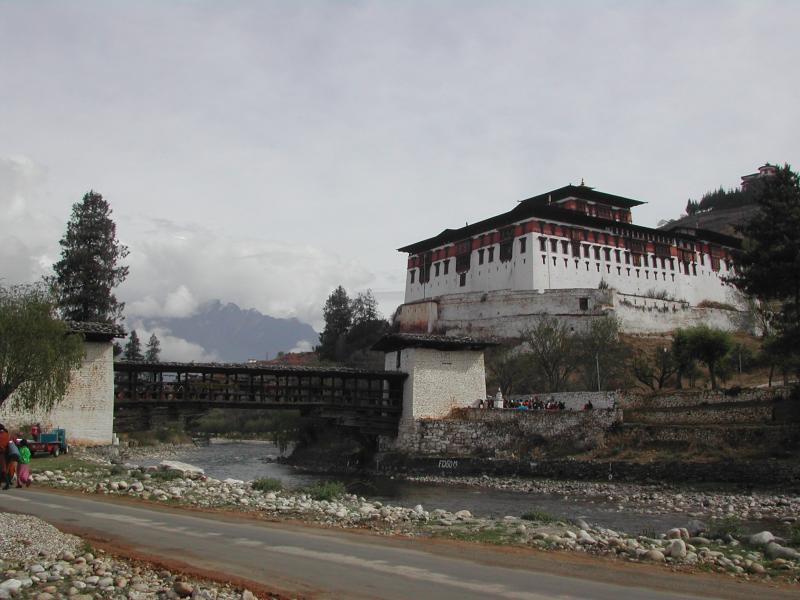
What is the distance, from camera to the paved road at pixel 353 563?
8172 millimetres

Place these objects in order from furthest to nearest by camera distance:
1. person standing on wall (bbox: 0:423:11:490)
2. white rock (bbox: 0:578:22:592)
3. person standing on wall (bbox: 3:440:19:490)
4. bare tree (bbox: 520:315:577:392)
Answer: bare tree (bbox: 520:315:577:392) < person standing on wall (bbox: 3:440:19:490) < person standing on wall (bbox: 0:423:11:490) < white rock (bbox: 0:578:22:592)

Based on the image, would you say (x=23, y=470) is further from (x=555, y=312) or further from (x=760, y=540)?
(x=555, y=312)

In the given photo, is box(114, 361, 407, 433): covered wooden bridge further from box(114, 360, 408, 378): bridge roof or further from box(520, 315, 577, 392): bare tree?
box(520, 315, 577, 392): bare tree

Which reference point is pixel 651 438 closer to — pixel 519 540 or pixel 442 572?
pixel 519 540

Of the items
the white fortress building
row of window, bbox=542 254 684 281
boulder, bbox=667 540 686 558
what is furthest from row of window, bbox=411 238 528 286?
boulder, bbox=667 540 686 558

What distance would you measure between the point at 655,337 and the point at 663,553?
56732mm

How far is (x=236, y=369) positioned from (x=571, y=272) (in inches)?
1604

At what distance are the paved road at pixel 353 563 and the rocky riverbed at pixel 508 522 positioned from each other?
1.16 meters

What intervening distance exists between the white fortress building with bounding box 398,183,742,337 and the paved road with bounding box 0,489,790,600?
173ft

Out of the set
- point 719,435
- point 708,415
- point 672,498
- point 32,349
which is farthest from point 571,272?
point 32,349

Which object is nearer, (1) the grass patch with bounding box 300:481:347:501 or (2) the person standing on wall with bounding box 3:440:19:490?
(2) the person standing on wall with bounding box 3:440:19:490

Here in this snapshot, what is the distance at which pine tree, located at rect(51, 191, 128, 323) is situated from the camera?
42000 millimetres

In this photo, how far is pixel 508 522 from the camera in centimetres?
1505

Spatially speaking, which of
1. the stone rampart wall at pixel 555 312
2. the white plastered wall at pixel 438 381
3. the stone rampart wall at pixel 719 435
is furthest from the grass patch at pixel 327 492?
the stone rampart wall at pixel 555 312
